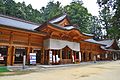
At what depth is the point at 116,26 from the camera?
12891 mm

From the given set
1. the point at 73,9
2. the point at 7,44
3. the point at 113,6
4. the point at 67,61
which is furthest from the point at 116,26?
the point at 73,9

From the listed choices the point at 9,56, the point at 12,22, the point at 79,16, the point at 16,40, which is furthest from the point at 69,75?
the point at 79,16

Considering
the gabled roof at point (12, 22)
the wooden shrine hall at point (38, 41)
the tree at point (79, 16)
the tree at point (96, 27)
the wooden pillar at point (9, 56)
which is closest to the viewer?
the wooden pillar at point (9, 56)

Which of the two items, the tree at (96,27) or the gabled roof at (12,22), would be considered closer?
the gabled roof at (12,22)

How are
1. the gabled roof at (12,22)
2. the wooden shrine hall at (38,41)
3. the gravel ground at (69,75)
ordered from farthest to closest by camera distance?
1. the gabled roof at (12,22)
2. the wooden shrine hall at (38,41)
3. the gravel ground at (69,75)

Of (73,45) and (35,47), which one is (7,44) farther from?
(73,45)

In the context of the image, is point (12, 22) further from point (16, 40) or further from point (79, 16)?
point (79, 16)

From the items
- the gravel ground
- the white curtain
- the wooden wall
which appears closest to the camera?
the gravel ground

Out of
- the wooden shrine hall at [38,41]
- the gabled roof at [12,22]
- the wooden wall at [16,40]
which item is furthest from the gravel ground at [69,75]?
the gabled roof at [12,22]

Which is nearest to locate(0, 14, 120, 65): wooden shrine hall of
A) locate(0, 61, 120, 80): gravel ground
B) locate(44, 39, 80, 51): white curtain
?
locate(44, 39, 80, 51): white curtain

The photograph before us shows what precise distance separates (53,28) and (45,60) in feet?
15.2

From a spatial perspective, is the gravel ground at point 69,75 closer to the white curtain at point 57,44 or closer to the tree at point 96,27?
the white curtain at point 57,44

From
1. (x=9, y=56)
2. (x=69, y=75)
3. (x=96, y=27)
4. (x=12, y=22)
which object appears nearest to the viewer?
(x=69, y=75)

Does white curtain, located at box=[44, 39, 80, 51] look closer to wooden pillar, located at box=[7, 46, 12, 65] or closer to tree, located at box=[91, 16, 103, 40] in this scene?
wooden pillar, located at box=[7, 46, 12, 65]
